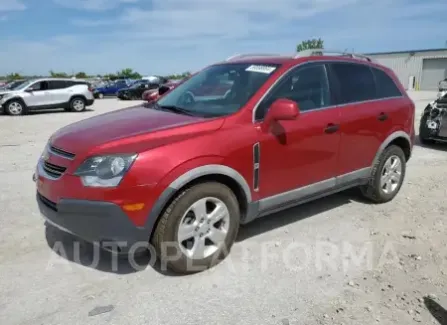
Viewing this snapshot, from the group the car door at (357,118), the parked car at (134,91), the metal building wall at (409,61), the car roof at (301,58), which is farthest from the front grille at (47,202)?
the metal building wall at (409,61)

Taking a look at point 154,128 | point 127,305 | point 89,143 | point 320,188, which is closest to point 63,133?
point 89,143

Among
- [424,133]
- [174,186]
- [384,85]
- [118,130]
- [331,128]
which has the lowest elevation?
[424,133]

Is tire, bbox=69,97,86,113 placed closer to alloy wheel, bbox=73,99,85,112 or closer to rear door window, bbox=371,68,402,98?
alloy wheel, bbox=73,99,85,112

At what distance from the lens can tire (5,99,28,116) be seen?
16.6 meters

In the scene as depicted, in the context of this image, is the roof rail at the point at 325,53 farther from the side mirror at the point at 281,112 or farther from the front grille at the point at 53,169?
the front grille at the point at 53,169

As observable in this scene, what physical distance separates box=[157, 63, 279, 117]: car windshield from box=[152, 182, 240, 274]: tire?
2.47 ft

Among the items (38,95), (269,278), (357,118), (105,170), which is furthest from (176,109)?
(38,95)

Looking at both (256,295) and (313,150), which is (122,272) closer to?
(256,295)

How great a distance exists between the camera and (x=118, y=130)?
3234mm

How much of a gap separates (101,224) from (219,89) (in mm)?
1817

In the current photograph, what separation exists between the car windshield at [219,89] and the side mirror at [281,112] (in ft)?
0.88

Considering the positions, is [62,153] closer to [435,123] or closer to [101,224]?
[101,224]

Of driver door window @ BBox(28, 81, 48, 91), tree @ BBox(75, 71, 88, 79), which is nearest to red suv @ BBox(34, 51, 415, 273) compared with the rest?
driver door window @ BBox(28, 81, 48, 91)

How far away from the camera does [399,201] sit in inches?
201
